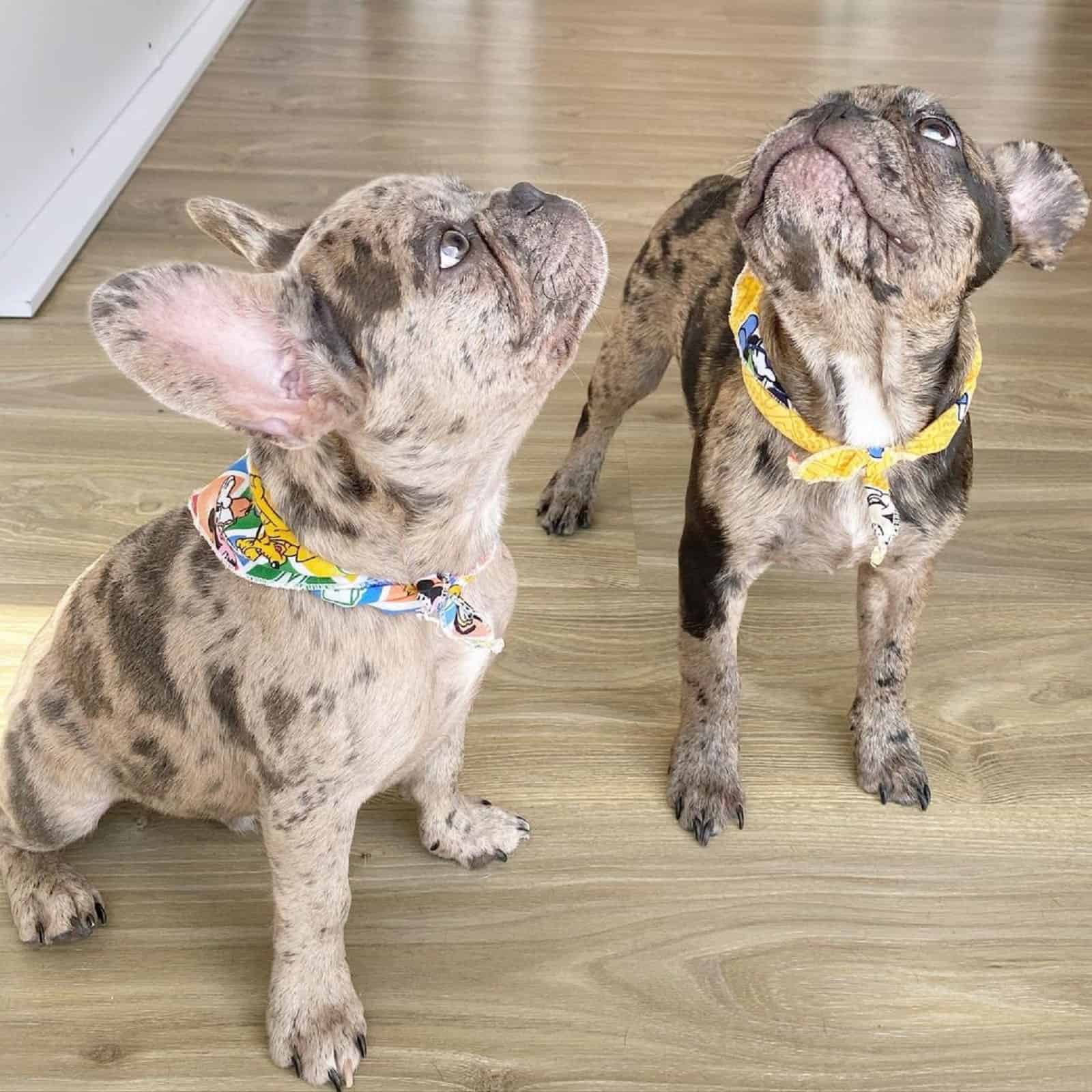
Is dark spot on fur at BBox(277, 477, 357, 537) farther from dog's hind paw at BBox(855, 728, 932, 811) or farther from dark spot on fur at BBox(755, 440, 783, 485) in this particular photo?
dog's hind paw at BBox(855, 728, 932, 811)

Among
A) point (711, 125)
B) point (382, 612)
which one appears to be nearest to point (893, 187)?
point (382, 612)

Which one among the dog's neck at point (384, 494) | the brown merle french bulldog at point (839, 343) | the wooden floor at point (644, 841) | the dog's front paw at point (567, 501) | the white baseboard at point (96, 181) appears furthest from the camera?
the white baseboard at point (96, 181)

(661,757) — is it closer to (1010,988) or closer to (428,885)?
(428,885)

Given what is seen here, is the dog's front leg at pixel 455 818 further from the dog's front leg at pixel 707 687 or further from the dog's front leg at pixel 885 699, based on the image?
the dog's front leg at pixel 885 699

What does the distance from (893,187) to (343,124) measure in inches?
127

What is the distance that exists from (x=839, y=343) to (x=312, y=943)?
110 cm

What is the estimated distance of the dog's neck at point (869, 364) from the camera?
181 cm

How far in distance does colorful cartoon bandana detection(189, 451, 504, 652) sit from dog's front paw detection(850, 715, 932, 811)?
0.90m

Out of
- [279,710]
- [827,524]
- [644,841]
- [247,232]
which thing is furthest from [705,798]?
[247,232]

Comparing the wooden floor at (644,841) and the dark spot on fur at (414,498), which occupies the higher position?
the dark spot on fur at (414,498)

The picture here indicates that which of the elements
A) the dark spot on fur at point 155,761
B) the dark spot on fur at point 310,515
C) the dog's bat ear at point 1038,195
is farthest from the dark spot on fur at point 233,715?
the dog's bat ear at point 1038,195

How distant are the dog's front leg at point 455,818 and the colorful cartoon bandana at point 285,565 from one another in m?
0.36

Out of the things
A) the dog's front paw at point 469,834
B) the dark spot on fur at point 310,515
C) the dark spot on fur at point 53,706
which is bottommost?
the dog's front paw at point 469,834

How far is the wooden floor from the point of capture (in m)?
1.84
